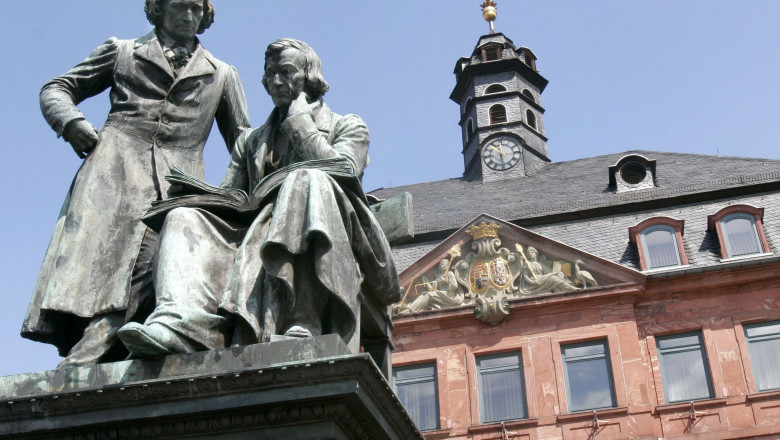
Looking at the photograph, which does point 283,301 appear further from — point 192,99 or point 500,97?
point 500,97

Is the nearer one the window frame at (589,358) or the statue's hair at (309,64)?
the statue's hair at (309,64)

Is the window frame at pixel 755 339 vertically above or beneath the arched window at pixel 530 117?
beneath

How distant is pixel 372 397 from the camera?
3.79 meters

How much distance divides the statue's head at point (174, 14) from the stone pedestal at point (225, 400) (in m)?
2.25

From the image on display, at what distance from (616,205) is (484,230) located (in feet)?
11.3

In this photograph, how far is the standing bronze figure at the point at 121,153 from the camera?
4613 mm

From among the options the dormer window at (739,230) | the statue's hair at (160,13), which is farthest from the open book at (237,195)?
the dormer window at (739,230)

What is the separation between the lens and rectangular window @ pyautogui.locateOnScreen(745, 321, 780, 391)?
914 inches

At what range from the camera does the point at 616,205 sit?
2678 cm

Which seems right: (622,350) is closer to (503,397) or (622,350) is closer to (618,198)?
(503,397)

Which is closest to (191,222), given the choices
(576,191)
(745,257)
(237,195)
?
(237,195)

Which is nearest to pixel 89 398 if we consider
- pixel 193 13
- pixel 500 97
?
pixel 193 13

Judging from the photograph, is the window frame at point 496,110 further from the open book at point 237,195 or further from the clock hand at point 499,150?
the open book at point 237,195

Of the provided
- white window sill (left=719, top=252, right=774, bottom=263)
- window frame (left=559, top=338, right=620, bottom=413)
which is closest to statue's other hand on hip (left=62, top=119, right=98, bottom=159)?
window frame (left=559, top=338, right=620, bottom=413)
